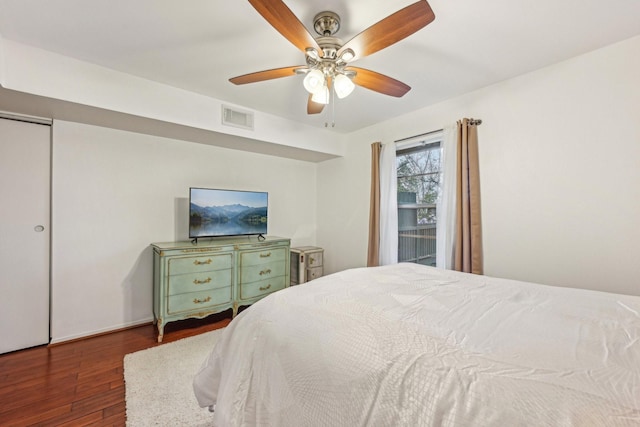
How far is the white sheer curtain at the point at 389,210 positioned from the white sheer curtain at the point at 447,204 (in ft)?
1.91

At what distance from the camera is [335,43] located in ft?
5.52

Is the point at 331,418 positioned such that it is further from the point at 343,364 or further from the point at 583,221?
the point at 583,221

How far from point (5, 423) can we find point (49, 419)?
23cm

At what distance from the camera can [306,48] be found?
159cm

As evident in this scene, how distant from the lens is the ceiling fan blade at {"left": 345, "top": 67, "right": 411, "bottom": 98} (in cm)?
184

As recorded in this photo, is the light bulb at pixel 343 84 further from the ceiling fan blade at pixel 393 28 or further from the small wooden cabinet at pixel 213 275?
the small wooden cabinet at pixel 213 275

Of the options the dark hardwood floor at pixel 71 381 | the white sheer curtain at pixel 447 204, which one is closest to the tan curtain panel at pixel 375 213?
the white sheer curtain at pixel 447 204

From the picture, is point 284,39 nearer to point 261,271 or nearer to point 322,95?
point 322,95

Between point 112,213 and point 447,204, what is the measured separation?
3.55 meters

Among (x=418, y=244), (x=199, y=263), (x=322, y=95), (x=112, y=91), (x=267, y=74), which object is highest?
(x=112, y=91)

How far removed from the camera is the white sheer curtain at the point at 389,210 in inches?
131

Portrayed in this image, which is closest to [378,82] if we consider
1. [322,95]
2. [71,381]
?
[322,95]

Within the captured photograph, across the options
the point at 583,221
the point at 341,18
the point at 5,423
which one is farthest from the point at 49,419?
the point at 583,221

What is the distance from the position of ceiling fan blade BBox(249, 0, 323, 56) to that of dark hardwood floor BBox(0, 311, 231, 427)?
2437 millimetres
